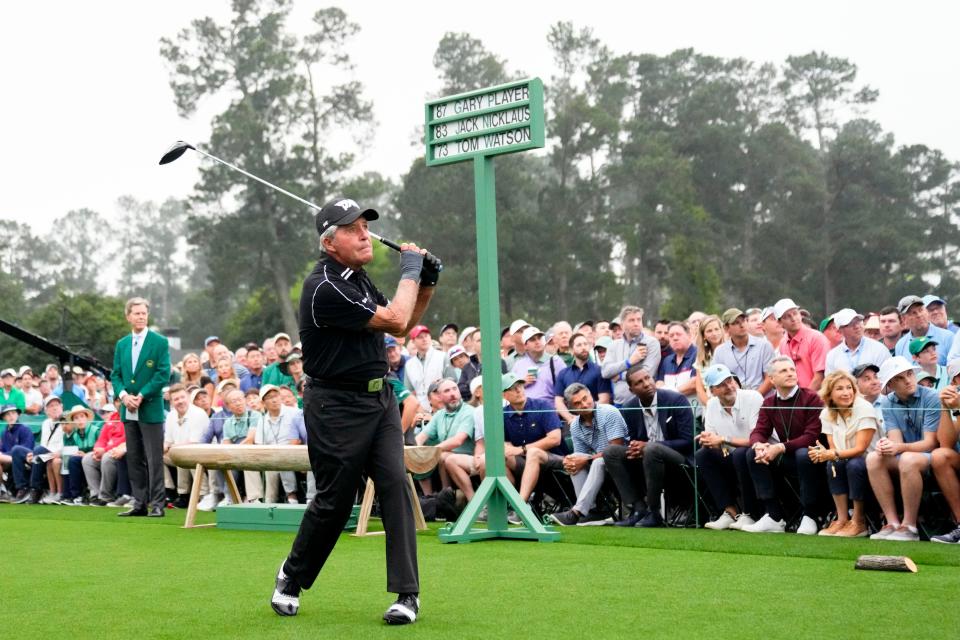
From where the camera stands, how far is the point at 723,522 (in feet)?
34.6

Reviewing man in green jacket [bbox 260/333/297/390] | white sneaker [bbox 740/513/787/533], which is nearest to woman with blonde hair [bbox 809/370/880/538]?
white sneaker [bbox 740/513/787/533]

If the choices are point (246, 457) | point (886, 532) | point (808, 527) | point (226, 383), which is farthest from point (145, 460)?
point (886, 532)

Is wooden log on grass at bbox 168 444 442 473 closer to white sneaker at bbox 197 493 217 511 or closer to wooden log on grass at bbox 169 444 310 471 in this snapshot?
wooden log on grass at bbox 169 444 310 471

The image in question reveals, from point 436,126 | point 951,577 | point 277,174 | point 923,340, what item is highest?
point 277,174

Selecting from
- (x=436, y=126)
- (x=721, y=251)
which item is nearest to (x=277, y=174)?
(x=721, y=251)

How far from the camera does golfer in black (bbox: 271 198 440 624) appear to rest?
587cm

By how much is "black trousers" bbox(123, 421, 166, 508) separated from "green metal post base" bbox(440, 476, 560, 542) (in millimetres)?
4631

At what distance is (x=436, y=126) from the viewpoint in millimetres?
10281

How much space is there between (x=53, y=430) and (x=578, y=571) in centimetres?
1221

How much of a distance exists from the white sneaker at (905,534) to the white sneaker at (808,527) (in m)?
0.79

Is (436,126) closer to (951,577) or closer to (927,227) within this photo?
(951,577)

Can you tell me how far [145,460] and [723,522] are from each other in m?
6.37

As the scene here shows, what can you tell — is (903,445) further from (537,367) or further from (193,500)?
(193,500)

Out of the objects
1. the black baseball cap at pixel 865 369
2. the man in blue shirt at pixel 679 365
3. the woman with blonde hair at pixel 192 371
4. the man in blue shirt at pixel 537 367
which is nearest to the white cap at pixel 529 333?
the man in blue shirt at pixel 537 367
